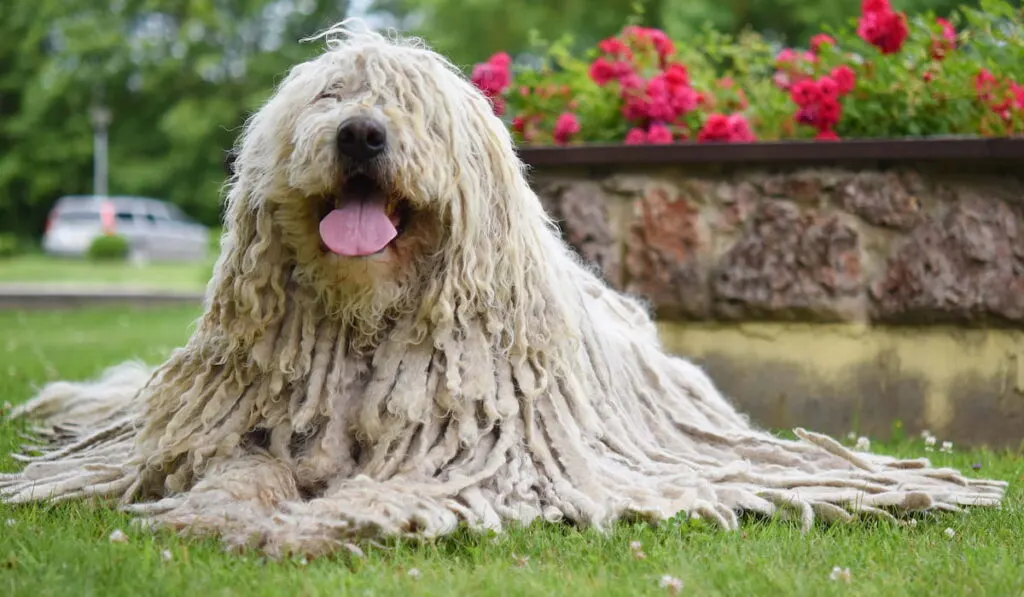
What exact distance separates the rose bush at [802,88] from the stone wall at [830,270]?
14.7 inches

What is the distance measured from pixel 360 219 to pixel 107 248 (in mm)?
22141

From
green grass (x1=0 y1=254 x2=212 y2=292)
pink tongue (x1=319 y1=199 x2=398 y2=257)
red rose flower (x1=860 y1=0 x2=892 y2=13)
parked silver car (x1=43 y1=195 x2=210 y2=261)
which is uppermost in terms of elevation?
red rose flower (x1=860 y1=0 x2=892 y2=13)

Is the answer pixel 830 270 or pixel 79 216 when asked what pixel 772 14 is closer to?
pixel 830 270

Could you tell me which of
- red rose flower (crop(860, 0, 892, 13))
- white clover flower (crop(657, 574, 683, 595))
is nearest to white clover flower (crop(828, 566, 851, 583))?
white clover flower (crop(657, 574, 683, 595))

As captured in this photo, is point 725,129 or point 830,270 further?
point 725,129

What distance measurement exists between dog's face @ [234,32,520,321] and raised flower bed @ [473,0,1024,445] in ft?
4.91

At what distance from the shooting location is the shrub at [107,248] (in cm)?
2398

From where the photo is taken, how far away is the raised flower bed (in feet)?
15.7

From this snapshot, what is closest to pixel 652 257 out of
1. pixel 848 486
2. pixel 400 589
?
pixel 848 486

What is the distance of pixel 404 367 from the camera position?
325 cm

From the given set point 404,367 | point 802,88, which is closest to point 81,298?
point 802,88

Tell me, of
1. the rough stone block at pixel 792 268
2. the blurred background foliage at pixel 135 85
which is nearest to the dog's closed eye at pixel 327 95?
the rough stone block at pixel 792 268

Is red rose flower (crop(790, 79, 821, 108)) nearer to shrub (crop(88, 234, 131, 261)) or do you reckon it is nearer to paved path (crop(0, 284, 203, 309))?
paved path (crop(0, 284, 203, 309))

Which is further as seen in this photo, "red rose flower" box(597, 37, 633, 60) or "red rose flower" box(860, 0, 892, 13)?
"red rose flower" box(597, 37, 633, 60)
